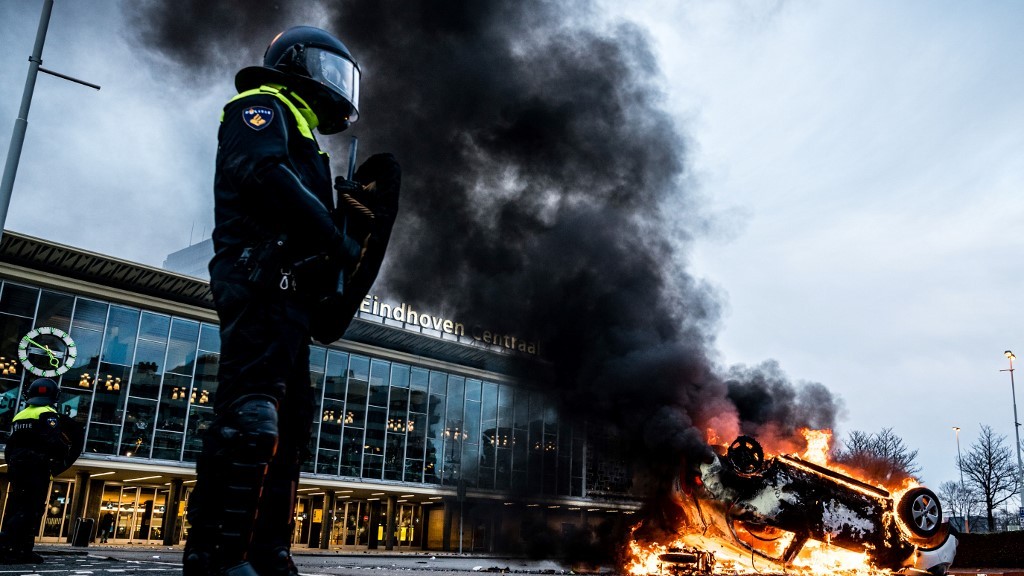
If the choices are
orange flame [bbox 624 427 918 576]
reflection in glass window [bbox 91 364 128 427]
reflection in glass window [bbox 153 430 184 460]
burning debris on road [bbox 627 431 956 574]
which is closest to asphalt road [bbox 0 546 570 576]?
orange flame [bbox 624 427 918 576]

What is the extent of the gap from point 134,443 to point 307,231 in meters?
32.3

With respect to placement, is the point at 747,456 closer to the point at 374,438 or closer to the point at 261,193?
the point at 261,193

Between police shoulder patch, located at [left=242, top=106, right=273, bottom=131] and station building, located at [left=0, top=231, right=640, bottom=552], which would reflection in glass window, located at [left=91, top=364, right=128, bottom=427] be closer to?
station building, located at [left=0, top=231, right=640, bottom=552]

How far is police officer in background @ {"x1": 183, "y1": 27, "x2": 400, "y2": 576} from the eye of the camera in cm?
297


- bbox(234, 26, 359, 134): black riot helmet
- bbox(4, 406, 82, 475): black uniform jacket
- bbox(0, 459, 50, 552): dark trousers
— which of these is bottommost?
bbox(0, 459, 50, 552): dark trousers

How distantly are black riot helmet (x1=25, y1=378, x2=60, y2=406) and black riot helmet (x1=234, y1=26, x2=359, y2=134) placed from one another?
6.53 m

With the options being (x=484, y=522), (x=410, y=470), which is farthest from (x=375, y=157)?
(x=410, y=470)

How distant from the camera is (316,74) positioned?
3738mm

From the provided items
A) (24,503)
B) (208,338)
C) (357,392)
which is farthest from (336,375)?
(24,503)

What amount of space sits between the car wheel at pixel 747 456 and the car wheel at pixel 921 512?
232 cm

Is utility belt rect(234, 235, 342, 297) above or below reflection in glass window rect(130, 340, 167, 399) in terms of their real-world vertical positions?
below

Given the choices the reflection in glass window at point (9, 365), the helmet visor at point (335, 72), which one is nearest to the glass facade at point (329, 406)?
the reflection in glass window at point (9, 365)

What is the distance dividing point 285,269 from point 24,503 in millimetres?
6619

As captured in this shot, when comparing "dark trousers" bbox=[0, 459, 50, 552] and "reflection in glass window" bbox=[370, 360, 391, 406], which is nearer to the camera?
"dark trousers" bbox=[0, 459, 50, 552]
